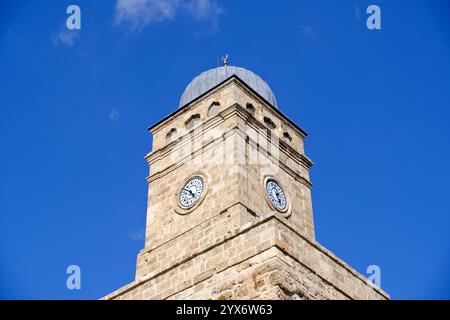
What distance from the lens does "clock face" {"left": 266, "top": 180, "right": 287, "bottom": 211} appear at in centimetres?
2538

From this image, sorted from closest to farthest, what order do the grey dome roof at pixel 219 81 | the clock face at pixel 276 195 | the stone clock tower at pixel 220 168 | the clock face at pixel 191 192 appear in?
the stone clock tower at pixel 220 168 → the clock face at pixel 191 192 → the clock face at pixel 276 195 → the grey dome roof at pixel 219 81

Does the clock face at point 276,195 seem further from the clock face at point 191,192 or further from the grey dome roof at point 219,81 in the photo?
the grey dome roof at point 219,81

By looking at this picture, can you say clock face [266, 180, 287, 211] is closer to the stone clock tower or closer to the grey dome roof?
the stone clock tower

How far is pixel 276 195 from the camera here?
25719 millimetres

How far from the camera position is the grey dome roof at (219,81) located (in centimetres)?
2816

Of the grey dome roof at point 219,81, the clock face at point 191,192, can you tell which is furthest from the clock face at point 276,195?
the grey dome roof at point 219,81

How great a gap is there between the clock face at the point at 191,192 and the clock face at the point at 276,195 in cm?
234

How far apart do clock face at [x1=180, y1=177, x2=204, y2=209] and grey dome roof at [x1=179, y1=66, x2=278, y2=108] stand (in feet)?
12.4

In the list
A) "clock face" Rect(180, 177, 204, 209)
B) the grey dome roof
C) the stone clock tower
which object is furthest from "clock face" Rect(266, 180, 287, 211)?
the grey dome roof

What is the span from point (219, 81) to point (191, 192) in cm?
491

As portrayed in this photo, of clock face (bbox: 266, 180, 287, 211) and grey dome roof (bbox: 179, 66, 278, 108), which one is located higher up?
grey dome roof (bbox: 179, 66, 278, 108)
